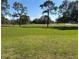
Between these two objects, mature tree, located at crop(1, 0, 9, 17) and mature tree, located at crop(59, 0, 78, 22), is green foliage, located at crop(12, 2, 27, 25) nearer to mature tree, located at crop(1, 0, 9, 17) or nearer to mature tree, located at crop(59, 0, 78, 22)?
mature tree, located at crop(1, 0, 9, 17)

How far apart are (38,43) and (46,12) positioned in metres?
0.38

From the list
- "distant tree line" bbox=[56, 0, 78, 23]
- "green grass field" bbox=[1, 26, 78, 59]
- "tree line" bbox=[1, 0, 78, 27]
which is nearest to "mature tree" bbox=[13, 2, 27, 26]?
"tree line" bbox=[1, 0, 78, 27]

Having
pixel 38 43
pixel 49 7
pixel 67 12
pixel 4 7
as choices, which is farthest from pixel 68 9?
pixel 4 7

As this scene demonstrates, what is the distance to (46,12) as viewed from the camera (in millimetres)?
2191

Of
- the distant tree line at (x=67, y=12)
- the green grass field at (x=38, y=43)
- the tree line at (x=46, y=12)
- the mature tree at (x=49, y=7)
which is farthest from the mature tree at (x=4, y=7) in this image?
the distant tree line at (x=67, y=12)

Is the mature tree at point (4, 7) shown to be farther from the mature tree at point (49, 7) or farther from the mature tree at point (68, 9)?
the mature tree at point (68, 9)

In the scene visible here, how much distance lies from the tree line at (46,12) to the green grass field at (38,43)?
0.09 metres

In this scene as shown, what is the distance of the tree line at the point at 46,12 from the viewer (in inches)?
85.5

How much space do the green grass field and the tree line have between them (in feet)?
0.28

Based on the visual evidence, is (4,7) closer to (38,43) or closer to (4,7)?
(4,7)

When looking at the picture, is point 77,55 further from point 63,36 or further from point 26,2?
point 26,2

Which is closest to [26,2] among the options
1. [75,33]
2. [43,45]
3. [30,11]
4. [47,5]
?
[30,11]

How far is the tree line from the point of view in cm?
217

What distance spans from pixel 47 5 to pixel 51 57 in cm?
61
